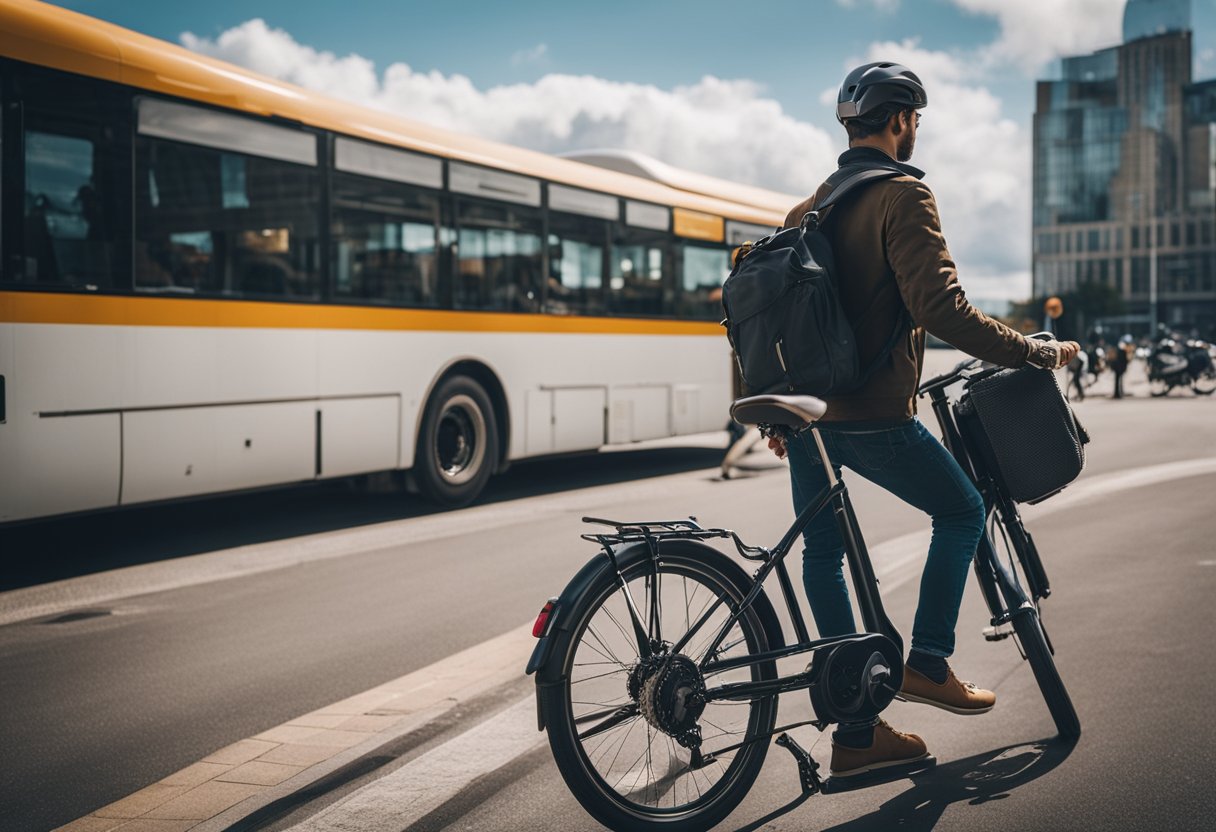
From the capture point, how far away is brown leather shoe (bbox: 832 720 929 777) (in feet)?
11.6

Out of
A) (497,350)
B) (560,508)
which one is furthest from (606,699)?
(497,350)

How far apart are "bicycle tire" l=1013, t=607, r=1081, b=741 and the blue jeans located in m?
0.32

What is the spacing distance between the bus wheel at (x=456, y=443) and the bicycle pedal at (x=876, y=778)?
7383 millimetres

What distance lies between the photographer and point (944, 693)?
12.1 feet

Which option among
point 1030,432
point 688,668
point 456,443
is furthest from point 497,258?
point 688,668

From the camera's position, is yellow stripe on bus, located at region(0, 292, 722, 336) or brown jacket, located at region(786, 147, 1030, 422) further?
yellow stripe on bus, located at region(0, 292, 722, 336)

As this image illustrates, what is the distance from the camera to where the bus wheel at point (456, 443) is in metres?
10.7

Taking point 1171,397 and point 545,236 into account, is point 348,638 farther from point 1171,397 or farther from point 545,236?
point 1171,397

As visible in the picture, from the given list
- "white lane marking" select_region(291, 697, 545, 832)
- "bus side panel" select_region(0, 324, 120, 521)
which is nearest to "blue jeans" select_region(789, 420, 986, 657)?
"white lane marking" select_region(291, 697, 545, 832)

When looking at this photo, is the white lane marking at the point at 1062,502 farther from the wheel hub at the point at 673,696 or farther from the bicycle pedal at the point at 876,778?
the wheel hub at the point at 673,696

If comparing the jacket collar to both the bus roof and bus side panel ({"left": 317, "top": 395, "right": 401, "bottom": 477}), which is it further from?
bus side panel ({"left": 317, "top": 395, "right": 401, "bottom": 477})

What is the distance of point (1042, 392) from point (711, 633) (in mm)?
1382

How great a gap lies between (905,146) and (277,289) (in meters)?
6.56

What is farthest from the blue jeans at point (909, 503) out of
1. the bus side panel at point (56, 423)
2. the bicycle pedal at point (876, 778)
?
the bus side panel at point (56, 423)
